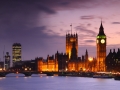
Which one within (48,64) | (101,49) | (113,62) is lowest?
(113,62)

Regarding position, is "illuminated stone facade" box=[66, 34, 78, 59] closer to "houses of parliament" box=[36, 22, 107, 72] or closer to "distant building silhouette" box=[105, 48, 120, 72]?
"houses of parliament" box=[36, 22, 107, 72]

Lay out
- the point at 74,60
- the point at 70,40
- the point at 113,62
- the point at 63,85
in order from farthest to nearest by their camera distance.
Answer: the point at 70,40 < the point at 74,60 < the point at 113,62 < the point at 63,85

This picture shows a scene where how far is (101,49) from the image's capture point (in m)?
160

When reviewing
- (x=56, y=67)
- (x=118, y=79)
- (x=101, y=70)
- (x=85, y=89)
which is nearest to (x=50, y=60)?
(x=56, y=67)

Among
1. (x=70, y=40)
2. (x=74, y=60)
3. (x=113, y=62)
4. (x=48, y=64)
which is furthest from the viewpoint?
(x=70, y=40)

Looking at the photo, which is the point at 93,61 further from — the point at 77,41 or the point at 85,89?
the point at 85,89

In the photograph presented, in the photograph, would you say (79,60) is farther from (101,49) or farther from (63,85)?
(63,85)

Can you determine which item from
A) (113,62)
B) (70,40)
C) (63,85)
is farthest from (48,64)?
(63,85)

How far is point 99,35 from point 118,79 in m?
49.9

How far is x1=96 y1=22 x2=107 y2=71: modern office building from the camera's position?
15648cm

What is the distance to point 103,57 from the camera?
159000mm

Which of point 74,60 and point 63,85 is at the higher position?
point 74,60

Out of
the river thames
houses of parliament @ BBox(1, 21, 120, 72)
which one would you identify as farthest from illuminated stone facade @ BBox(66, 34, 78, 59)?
the river thames

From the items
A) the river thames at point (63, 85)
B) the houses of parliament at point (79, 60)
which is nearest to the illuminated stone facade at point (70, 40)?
the houses of parliament at point (79, 60)
